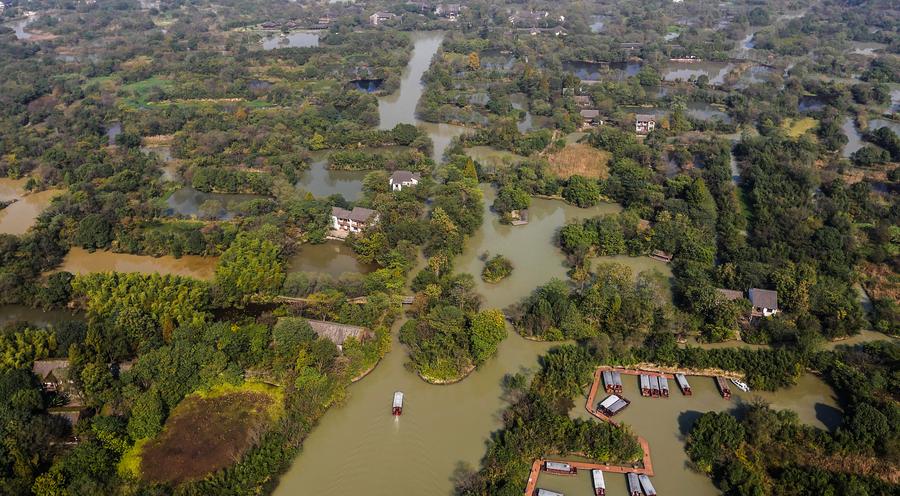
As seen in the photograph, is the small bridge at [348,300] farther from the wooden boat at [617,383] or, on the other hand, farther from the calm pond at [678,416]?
the wooden boat at [617,383]

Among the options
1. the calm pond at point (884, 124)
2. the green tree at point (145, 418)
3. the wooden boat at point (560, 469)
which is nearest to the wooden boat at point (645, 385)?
the wooden boat at point (560, 469)

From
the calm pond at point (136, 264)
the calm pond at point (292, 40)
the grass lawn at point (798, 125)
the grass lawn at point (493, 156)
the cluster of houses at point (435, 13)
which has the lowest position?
the calm pond at point (136, 264)

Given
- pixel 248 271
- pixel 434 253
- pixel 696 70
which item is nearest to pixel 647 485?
pixel 434 253

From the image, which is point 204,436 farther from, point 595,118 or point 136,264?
point 595,118

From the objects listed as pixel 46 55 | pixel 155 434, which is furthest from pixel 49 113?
pixel 155 434

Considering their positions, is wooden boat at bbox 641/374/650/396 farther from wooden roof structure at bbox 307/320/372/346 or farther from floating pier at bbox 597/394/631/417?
wooden roof structure at bbox 307/320/372/346
